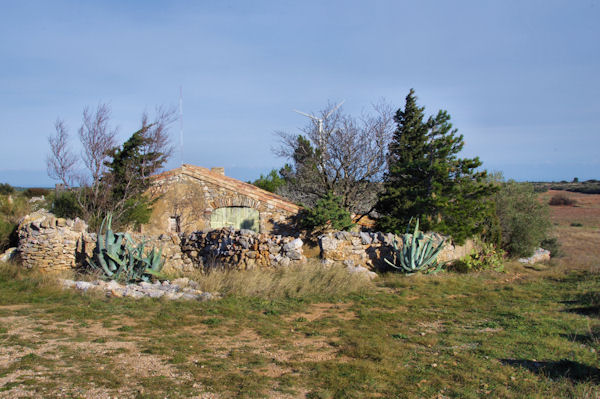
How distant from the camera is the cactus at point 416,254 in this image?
12.1 meters

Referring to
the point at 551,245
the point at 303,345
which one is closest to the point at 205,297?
the point at 303,345

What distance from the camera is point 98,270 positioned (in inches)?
424

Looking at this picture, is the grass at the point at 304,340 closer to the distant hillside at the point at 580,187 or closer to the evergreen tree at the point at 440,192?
the evergreen tree at the point at 440,192

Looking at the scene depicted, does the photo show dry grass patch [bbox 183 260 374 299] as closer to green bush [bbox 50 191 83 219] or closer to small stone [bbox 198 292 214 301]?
small stone [bbox 198 292 214 301]

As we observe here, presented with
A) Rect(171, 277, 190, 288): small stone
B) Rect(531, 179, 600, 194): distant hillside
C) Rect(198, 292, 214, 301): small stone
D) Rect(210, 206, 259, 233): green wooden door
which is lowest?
Rect(198, 292, 214, 301): small stone

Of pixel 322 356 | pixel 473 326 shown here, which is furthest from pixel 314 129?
pixel 322 356

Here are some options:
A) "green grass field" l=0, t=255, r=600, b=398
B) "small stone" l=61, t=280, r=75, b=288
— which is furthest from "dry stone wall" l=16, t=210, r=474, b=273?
"small stone" l=61, t=280, r=75, b=288

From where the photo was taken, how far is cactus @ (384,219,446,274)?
12.1m

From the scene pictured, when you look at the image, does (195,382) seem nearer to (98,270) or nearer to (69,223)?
(98,270)

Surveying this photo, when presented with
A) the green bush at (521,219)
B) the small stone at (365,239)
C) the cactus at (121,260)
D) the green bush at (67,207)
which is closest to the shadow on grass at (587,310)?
the small stone at (365,239)

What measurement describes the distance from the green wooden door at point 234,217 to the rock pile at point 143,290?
775 cm

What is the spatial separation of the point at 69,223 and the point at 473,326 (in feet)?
35.1

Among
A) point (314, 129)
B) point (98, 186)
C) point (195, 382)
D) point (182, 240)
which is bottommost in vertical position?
point (195, 382)

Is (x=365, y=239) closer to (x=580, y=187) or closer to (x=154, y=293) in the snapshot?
(x=154, y=293)
